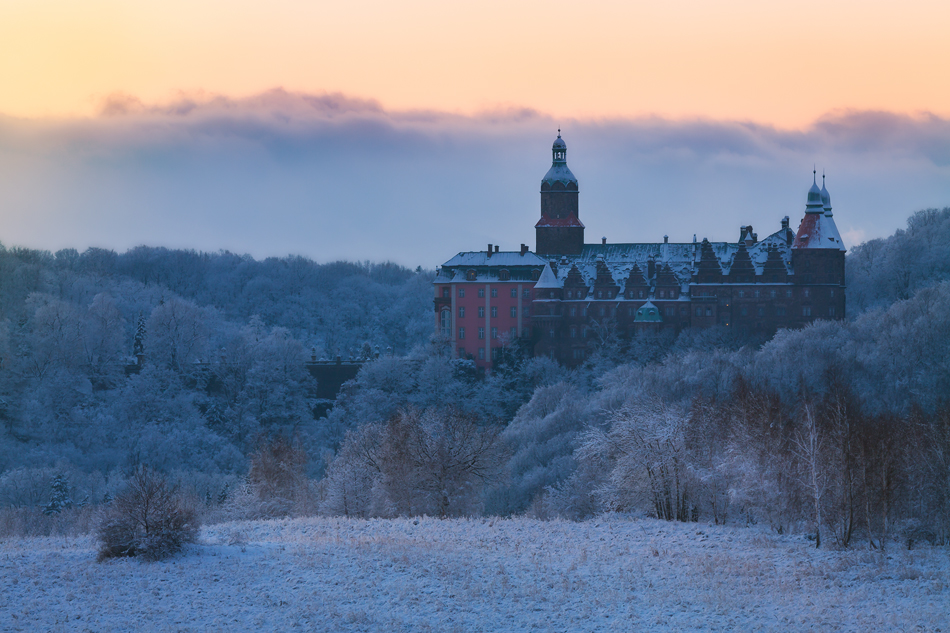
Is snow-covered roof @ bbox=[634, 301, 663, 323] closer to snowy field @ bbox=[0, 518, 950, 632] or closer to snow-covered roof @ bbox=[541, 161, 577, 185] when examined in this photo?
snow-covered roof @ bbox=[541, 161, 577, 185]

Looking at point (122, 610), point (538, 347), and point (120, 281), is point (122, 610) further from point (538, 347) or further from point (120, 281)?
point (120, 281)

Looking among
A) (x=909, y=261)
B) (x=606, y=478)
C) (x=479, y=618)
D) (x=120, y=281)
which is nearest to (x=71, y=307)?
(x=120, y=281)

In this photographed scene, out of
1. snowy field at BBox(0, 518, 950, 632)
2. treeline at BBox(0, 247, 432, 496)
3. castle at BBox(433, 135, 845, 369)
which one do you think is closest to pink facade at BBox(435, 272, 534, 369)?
castle at BBox(433, 135, 845, 369)

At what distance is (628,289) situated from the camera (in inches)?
3317

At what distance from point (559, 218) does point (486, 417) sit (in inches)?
891

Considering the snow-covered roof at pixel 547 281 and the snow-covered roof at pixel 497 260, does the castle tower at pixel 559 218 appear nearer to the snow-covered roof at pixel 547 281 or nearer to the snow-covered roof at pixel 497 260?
the snow-covered roof at pixel 497 260

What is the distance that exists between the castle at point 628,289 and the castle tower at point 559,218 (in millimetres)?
111

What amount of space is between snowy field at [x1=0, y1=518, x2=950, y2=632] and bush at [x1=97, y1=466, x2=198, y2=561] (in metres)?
0.52

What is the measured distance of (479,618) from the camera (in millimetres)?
21547

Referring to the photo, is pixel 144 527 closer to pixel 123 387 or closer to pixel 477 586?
pixel 477 586

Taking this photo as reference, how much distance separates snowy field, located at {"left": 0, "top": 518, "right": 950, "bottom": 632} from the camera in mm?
21203

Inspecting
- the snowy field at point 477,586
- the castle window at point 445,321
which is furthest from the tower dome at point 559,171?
the snowy field at point 477,586

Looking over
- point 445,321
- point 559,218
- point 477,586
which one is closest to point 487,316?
point 445,321

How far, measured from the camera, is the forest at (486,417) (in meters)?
32.1
